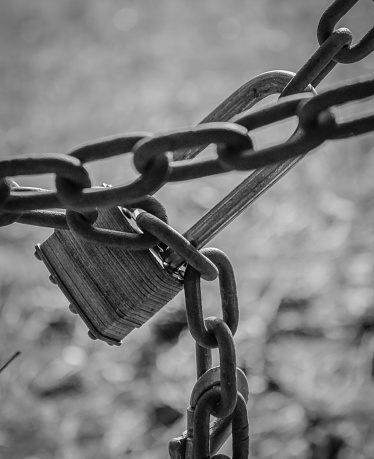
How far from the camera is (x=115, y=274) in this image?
0.76 m

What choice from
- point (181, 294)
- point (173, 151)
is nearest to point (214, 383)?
point (173, 151)

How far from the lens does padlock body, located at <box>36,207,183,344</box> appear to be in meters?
0.74

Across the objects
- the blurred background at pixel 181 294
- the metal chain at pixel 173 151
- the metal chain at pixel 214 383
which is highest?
the metal chain at pixel 173 151

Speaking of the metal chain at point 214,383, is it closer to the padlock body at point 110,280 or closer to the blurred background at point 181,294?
the padlock body at point 110,280

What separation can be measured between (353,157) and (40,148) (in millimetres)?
1222

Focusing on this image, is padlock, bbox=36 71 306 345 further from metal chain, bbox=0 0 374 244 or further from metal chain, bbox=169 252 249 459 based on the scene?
metal chain, bbox=0 0 374 244

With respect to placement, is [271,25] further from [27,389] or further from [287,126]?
[27,389]

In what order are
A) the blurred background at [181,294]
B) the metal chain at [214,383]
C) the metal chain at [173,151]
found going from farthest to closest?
the blurred background at [181,294] → the metal chain at [214,383] → the metal chain at [173,151]

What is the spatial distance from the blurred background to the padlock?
3.33 feet

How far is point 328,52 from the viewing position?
2.50 ft

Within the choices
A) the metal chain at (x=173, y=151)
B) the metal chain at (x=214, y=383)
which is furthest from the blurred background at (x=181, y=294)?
the metal chain at (x=173, y=151)

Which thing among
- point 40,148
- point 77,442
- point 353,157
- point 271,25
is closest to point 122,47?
point 271,25

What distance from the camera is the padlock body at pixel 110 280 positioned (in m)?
0.74

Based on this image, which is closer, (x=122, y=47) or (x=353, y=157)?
(x=353, y=157)
